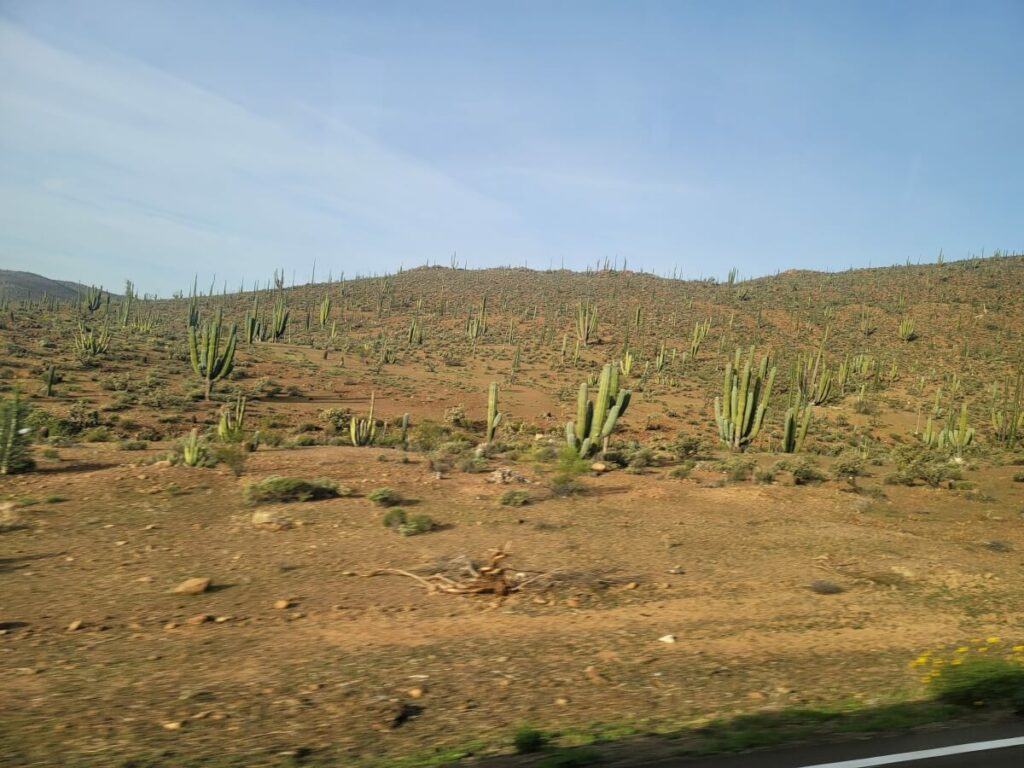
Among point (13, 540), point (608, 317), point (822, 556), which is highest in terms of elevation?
point (608, 317)

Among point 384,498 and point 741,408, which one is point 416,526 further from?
point 741,408

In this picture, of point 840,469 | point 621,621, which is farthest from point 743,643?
point 840,469

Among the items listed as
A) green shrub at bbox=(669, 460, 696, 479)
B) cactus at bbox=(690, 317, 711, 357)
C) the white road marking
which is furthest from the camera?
cactus at bbox=(690, 317, 711, 357)

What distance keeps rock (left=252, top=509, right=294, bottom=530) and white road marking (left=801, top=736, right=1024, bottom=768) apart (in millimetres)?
11120

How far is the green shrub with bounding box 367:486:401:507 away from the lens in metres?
15.7

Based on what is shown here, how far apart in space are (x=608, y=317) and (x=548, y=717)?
71.2 meters

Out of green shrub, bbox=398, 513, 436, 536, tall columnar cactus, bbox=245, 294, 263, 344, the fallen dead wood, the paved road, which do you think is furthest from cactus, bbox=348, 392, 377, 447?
tall columnar cactus, bbox=245, 294, 263, 344

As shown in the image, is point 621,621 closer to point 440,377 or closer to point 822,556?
point 822,556

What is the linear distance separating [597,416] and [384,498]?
36.2ft

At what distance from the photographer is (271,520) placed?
13984 millimetres

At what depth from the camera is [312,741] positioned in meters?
6.09

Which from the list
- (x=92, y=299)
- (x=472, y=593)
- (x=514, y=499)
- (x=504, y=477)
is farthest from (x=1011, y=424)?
(x=92, y=299)

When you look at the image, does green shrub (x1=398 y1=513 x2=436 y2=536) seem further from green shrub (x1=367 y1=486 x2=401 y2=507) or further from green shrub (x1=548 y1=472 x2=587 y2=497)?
green shrub (x1=548 y1=472 x2=587 y2=497)

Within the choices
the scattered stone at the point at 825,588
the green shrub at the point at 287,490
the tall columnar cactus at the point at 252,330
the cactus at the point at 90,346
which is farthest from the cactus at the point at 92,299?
the scattered stone at the point at 825,588
